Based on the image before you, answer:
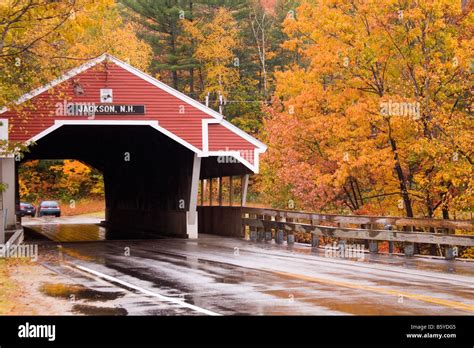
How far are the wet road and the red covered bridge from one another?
532 cm

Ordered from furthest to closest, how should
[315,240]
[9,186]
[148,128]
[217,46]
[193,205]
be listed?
[217,46] → [148,128] → [193,205] → [9,186] → [315,240]

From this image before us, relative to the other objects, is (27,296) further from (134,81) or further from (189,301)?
(134,81)

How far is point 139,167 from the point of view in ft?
140

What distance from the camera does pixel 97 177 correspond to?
74688 mm

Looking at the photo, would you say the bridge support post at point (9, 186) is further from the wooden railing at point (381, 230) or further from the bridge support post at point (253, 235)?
the wooden railing at point (381, 230)

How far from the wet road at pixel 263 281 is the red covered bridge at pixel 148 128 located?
532cm

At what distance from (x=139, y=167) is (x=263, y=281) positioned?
27.6 meters

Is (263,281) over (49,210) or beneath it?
beneath

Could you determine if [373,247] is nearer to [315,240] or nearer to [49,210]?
[315,240]

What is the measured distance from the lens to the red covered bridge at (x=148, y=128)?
92.2 feet

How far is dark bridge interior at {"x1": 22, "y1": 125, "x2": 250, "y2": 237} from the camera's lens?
34625 millimetres

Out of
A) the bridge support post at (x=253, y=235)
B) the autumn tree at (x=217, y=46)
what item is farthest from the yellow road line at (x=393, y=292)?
the autumn tree at (x=217, y=46)

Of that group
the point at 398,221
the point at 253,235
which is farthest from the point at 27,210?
the point at 398,221
